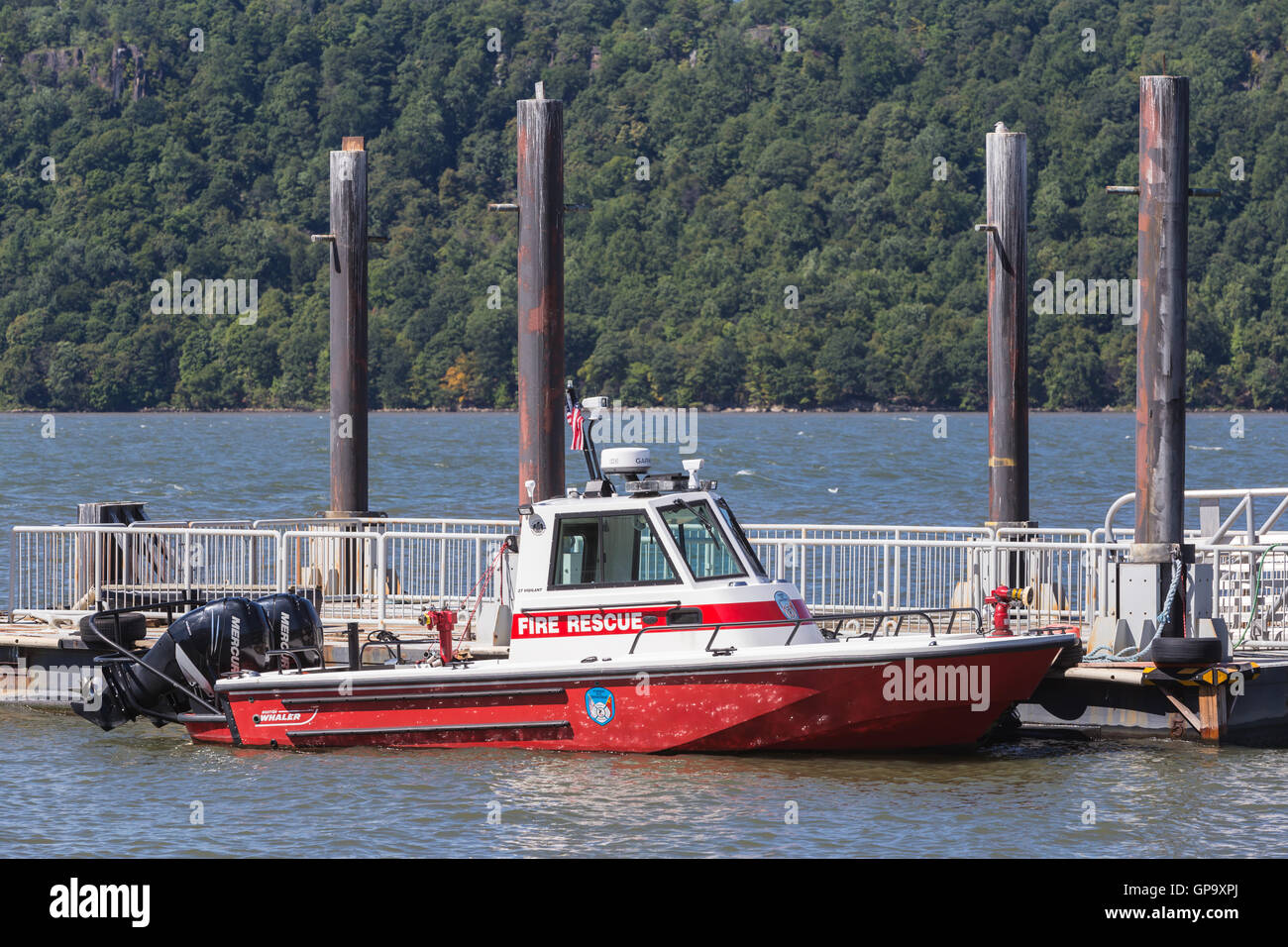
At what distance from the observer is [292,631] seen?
18.6m

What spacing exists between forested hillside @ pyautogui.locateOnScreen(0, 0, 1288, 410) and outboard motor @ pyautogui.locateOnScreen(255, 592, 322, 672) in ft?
376

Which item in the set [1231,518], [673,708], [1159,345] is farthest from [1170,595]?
[673,708]

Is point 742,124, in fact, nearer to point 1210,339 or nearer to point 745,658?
point 1210,339

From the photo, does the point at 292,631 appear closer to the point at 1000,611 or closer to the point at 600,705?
the point at 600,705

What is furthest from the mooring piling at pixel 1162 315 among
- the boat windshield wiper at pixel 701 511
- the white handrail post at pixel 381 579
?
the white handrail post at pixel 381 579

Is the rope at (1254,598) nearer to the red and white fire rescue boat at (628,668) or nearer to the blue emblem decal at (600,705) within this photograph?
the red and white fire rescue boat at (628,668)

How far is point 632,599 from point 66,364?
433 feet

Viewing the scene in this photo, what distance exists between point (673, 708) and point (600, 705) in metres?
0.65

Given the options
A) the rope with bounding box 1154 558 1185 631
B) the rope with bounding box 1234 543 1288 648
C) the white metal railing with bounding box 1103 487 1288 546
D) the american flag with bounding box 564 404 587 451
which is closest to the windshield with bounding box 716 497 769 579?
the american flag with bounding box 564 404 587 451

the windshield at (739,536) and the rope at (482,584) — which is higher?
the windshield at (739,536)

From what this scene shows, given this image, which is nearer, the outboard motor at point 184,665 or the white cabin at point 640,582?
the white cabin at point 640,582

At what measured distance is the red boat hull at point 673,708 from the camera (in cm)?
1716

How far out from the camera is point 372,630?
20453 millimetres
